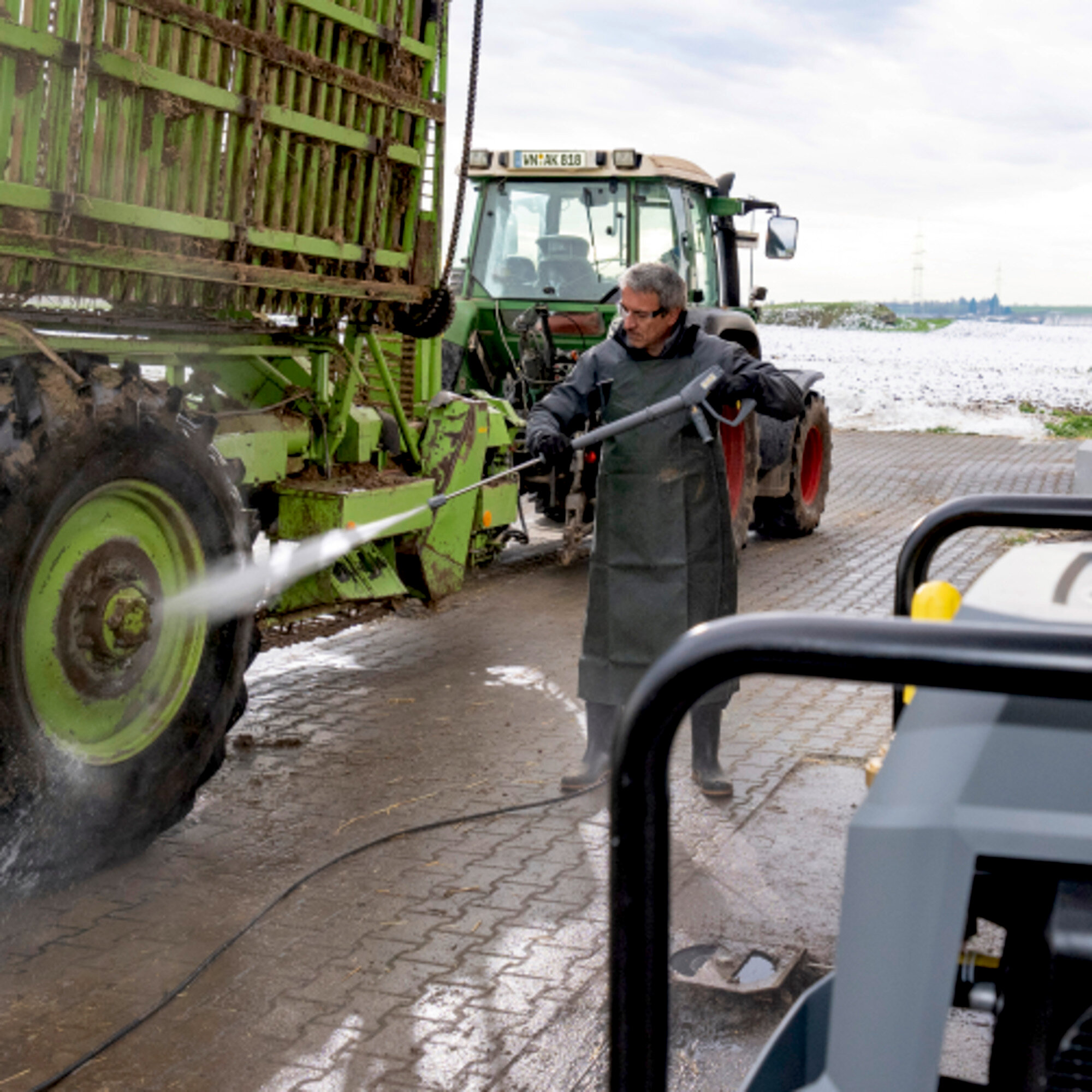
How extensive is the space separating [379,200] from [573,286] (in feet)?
13.2

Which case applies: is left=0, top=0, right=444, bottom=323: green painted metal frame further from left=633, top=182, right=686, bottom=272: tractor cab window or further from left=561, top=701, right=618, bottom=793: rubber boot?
left=633, top=182, right=686, bottom=272: tractor cab window

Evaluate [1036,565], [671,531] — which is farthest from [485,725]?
[1036,565]

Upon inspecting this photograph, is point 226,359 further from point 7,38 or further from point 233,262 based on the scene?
point 7,38

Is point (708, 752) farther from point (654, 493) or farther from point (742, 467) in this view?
point (742, 467)

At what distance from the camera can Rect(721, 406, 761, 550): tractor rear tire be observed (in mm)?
9562

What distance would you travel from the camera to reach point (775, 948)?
3.90m

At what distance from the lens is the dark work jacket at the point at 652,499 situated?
200 inches

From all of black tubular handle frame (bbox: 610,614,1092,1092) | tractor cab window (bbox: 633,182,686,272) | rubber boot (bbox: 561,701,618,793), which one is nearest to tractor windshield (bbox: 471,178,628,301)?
tractor cab window (bbox: 633,182,686,272)

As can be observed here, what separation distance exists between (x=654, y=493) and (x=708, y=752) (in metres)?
1.01

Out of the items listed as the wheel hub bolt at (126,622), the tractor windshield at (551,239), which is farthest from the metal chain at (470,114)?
the tractor windshield at (551,239)

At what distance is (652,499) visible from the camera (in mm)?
5129

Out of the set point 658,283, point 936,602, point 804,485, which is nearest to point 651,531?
point 658,283

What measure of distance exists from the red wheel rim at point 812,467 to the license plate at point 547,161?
3.80 metres

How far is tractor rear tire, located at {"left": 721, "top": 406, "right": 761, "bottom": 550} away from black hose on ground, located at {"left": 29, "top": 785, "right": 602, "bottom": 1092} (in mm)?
4656
